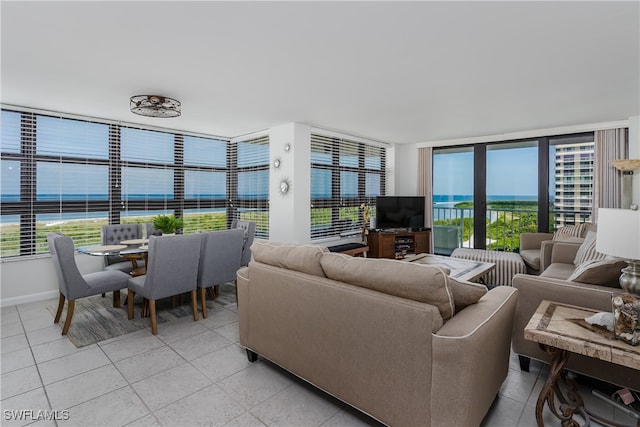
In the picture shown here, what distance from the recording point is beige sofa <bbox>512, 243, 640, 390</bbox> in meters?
1.95

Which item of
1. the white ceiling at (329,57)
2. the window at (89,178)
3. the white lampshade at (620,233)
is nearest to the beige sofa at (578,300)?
the white lampshade at (620,233)

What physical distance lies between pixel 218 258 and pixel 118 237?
181 centimetres

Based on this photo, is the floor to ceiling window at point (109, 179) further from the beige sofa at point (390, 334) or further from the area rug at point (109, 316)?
the beige sofa at point (390, 334)

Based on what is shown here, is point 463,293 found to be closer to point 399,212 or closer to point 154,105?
point 154,105

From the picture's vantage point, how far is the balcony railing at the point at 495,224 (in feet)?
17.1

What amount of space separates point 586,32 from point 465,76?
931 millimetres

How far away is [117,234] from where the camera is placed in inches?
170

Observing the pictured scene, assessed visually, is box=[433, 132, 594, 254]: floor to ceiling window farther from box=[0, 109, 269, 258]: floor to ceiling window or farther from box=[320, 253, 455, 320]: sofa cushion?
box=[320, 253, 455, 320]: sofa cushion

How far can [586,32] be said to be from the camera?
217 cm

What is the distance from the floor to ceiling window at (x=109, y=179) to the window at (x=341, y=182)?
36.0 inches

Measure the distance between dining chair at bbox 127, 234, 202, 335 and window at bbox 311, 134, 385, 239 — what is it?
242 centimetres

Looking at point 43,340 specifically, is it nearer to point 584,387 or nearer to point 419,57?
point 419,57

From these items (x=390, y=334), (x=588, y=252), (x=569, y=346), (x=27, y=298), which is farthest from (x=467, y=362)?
(x=27, y=298)

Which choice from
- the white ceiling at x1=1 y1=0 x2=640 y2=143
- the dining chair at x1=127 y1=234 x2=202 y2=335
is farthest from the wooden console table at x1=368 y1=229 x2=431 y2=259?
the dining chair at x1=127 y1=234 x2=202 y2=335
